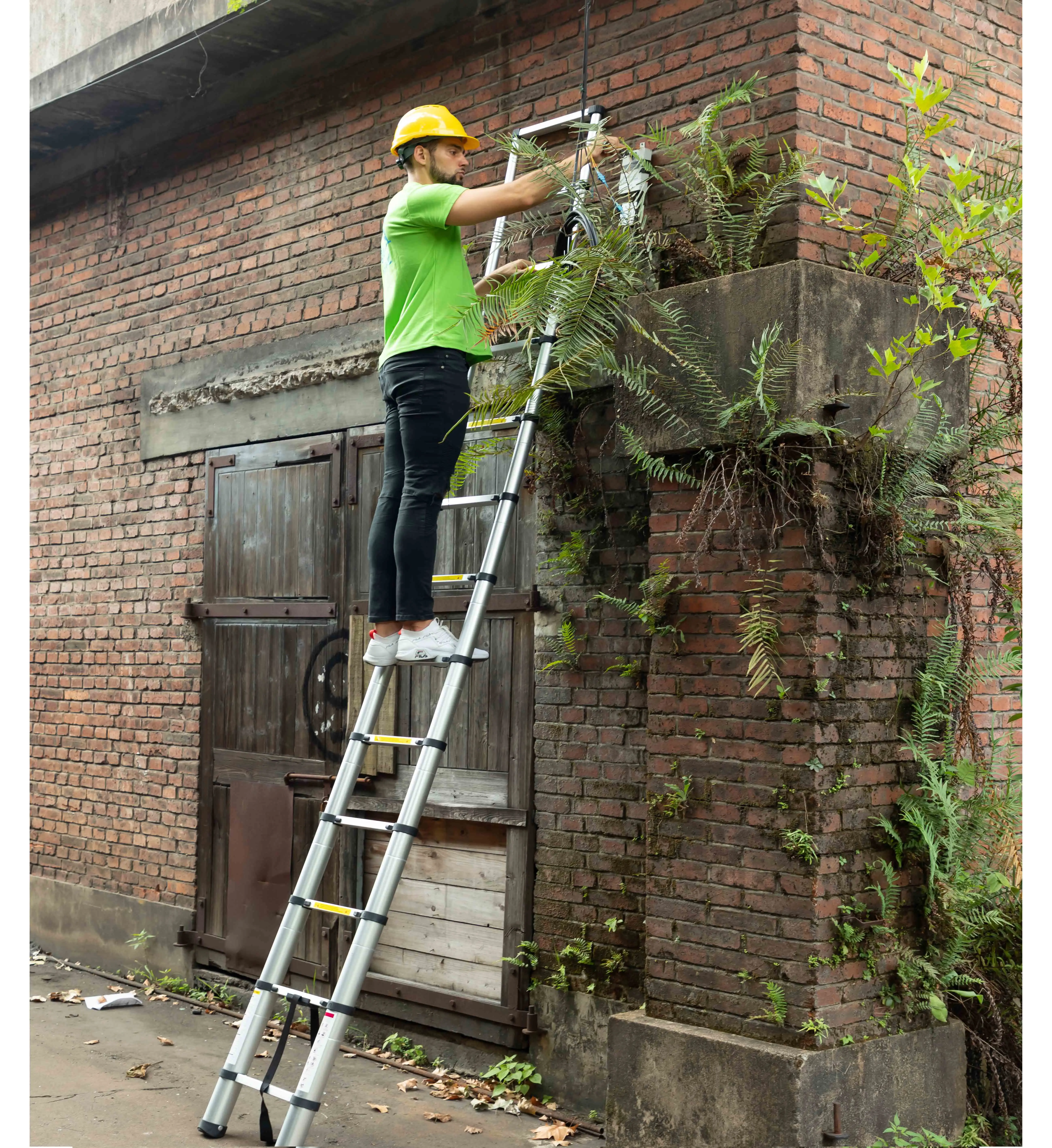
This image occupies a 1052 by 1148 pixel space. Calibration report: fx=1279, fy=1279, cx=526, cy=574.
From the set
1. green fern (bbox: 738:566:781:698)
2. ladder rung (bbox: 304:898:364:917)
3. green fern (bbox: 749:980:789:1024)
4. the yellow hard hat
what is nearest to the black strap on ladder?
ladder rung (bbox: 304:898:364:917)

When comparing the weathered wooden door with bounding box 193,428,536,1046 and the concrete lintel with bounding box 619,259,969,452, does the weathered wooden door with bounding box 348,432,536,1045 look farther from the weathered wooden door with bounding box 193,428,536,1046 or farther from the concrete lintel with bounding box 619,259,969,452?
the concrete lintel with bounding box 619,259,969,452

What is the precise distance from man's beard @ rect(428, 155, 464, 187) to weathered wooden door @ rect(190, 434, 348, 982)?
2.02m

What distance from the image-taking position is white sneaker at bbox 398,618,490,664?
457 centimetres

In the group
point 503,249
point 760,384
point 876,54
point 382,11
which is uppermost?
point 382,11

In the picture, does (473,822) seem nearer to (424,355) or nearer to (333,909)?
(333,909)

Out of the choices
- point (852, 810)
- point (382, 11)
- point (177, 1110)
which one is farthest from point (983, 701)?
point (382, 11)

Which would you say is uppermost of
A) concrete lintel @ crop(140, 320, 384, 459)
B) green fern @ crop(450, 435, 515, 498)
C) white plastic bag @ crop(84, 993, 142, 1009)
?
concrete lintel @ crop(140, 320, 384, 459)

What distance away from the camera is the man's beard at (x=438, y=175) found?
4805 mm

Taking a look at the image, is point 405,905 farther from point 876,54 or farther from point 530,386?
point 876,54

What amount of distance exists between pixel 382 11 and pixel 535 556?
293cm

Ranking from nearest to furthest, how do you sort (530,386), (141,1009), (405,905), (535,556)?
(530,386) < (535,556) < (405,905) < (141,1009)

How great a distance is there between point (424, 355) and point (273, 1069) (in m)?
2.57

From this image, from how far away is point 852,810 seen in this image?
4.38 metres

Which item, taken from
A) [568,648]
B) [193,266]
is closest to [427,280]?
[568,648]
